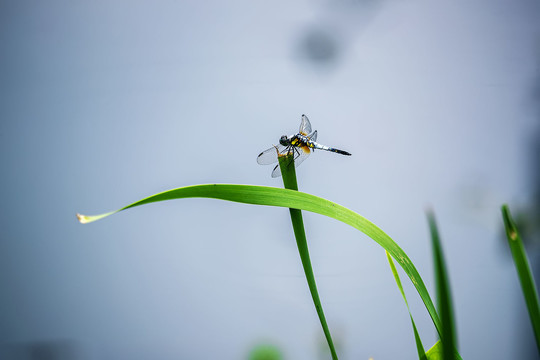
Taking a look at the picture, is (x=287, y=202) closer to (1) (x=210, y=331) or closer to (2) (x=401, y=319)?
(1) (x=210, y=331)

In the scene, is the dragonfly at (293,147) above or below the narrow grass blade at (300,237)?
above

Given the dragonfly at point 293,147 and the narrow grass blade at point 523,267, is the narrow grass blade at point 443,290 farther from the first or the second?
the dragonfly at point 293,147

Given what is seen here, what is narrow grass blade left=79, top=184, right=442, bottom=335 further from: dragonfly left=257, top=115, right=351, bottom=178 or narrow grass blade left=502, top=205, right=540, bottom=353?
dragonfly left=257, top=115, right=351, bottom=178

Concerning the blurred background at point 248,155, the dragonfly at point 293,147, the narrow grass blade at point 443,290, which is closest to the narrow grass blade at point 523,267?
the narrow grass blade at point 443,290

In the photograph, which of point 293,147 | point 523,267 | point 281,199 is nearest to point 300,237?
point 281,199

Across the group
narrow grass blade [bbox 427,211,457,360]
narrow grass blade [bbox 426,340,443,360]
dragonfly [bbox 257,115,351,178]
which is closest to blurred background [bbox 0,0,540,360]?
dragonfly [bbox 257,115,351,178]

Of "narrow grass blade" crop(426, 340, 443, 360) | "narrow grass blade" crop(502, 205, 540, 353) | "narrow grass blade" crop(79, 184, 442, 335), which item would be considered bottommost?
"narrow grass blade" crop(426, 340, 443, 360)

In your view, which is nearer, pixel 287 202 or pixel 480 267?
pixel 287 202

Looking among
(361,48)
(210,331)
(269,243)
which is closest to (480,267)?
(269,243)
